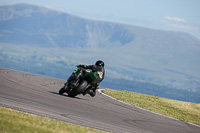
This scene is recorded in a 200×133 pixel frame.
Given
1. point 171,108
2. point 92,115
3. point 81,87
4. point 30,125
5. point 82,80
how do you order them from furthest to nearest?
point 171,108, point 82,80, point 81,87, point 92,115, point 30,125

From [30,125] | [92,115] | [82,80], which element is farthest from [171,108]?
[30,125]

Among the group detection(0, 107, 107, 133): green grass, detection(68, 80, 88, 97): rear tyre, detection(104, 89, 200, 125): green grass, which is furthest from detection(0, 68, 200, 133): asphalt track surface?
detection(104, 89, 200, 125): green grass

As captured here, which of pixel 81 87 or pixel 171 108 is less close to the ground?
pixel 81 87

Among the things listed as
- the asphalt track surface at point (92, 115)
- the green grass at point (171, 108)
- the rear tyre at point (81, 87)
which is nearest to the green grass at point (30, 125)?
the asphalt track surface at point (92, 115)

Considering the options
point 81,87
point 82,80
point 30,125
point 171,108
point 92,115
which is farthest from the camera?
point 171,108

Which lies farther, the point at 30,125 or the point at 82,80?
the point at 82,80

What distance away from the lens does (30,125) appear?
9109mm

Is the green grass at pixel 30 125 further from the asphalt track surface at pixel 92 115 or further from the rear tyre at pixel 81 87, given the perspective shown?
the rear tyre at pixel 81 87

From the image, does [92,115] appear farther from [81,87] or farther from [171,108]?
[171,108]

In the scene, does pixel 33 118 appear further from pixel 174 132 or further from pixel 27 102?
pixel 174 132

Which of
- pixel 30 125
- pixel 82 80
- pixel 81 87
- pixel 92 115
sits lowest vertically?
pixel 92 115

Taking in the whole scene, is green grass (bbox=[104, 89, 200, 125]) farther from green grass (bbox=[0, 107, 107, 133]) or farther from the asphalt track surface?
green grass (bbox=[0, 107, 107, 133])

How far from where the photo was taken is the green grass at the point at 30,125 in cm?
845

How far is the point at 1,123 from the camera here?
8.60m
